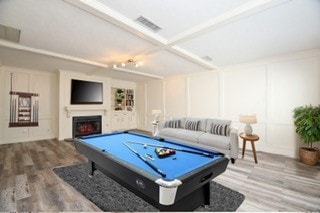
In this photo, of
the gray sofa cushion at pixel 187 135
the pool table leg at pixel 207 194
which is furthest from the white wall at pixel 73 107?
the pool table leg at pixel 207 194

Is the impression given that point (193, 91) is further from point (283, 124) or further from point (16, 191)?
point (16, 191)

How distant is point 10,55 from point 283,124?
760cm

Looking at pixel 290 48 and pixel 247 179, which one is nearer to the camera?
pixel 247 179

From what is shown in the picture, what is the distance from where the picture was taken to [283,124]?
427 cm

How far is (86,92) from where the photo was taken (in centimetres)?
667

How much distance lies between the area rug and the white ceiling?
2.64m

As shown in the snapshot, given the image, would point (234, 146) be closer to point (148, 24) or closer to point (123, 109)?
point (148, 24)

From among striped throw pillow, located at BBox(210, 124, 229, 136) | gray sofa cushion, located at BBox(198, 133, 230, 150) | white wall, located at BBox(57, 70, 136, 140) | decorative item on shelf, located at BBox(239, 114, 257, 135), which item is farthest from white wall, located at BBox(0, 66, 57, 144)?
decorative item on shelf, located at BBox(239, 114, 257, 135)

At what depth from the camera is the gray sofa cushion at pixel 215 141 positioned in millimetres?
3779

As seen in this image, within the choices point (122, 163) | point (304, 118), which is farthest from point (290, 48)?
point (122, 163)

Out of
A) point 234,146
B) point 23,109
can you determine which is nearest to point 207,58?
point 234,146

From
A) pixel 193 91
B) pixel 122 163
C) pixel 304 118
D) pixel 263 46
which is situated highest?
pixel 263 46

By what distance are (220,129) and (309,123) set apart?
5.96ft

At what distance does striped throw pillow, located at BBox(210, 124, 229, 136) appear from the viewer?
4270 millimetres
